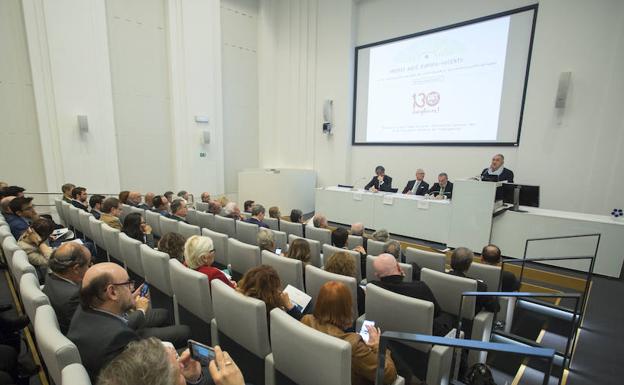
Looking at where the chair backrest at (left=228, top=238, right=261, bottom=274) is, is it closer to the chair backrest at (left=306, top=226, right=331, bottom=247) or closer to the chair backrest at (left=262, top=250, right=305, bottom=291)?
the chair backrest at (left=262, top=250, right=305, bottom=291)

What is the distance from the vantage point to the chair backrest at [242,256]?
9.52 feet

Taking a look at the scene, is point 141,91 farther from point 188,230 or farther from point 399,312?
point 399,312

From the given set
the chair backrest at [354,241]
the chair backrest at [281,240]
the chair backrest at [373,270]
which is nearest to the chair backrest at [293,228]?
the chair backrest at [281,240]

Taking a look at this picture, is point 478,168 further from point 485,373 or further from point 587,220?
point 485,373

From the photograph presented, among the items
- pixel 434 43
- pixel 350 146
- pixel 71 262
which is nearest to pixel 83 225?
pixel 71 262

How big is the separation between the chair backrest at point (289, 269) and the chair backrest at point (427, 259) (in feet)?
4.47

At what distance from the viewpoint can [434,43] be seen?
267 inches

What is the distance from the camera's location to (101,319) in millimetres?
1437

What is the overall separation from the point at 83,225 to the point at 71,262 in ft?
9.23

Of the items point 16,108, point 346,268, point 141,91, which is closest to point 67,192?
point 16,108

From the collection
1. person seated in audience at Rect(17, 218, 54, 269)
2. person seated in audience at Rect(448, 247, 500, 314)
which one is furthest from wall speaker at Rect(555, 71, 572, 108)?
person seated in audience at Rect(17, 218, 54, 269)

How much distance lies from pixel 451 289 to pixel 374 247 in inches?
42.9

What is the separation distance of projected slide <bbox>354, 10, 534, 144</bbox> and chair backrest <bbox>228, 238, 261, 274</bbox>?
5.49 metres

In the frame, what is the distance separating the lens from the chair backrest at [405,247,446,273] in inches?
122
